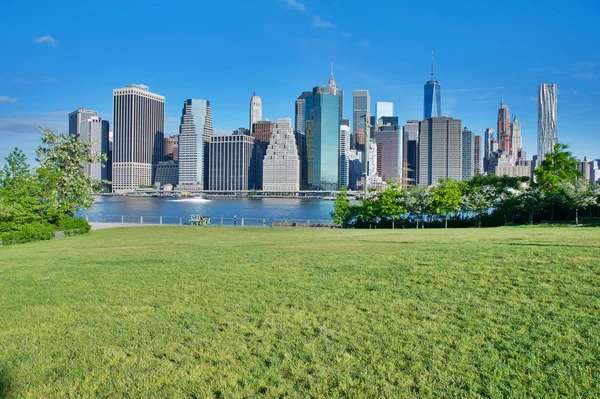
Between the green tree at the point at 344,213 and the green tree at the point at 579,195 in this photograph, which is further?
the green tree at the point at 344,213

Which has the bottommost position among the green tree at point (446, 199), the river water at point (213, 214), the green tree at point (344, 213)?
the river water at point (213, 214)

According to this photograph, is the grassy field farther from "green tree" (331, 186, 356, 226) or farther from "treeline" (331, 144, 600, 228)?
"green tree" (331, 186, 356, 226)

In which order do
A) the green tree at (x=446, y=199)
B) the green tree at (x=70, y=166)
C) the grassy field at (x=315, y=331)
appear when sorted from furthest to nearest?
the green tree at (x=446, y=199), the green tree at (x=70, y=166), the grassy field at (x=315, y=331)

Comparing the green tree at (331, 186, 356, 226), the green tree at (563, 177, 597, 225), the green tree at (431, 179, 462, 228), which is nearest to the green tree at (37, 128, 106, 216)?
the green tree at (331, 186, 356, 226)

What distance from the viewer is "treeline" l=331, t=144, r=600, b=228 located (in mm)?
36125

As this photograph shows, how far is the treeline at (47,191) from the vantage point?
79.8 feet

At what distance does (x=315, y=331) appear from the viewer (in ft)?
20.1

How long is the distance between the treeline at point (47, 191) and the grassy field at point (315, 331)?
16124 millimetres

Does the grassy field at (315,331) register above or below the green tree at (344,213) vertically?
below

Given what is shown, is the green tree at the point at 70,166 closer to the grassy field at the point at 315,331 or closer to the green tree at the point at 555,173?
the grassy field at the point at 315,331

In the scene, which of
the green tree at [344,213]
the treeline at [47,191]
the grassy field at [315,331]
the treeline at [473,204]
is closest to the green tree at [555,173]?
the treeline at [473,204]

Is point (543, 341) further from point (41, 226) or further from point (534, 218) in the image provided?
point (534, 218)

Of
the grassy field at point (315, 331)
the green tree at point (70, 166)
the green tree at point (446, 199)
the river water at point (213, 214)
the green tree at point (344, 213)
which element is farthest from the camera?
the river water at point (213, 214)

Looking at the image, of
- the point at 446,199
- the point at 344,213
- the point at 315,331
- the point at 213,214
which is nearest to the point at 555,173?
the point at 446,199
